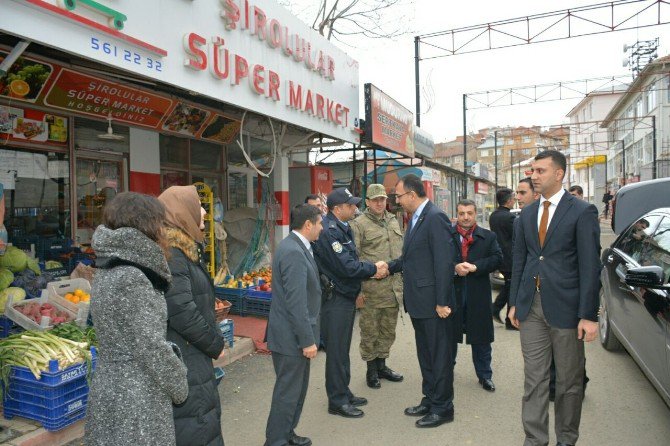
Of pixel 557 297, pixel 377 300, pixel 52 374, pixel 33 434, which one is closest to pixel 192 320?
pixel 52 374

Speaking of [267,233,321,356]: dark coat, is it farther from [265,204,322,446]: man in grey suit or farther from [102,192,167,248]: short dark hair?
[102,192,167,248]: short dark hair

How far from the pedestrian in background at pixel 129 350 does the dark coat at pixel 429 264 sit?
8.05 ft

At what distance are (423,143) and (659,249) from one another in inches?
398

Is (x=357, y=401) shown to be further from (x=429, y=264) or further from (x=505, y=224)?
(x=505, y=224)

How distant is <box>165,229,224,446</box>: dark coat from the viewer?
2.49m

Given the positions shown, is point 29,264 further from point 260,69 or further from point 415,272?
point 415,272

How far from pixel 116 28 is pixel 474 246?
396cm

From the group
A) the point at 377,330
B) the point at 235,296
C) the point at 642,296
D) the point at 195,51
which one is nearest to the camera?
the point at 642,296

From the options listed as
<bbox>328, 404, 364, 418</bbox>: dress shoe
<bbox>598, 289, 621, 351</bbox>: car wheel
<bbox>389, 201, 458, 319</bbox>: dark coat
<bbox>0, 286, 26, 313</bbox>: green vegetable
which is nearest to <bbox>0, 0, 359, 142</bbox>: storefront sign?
<bbox>0, 286, 26, 313</bbox>: green vegetable

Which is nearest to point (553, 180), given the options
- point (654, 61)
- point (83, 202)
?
point (83, 202)

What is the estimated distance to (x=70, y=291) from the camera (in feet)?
17.3

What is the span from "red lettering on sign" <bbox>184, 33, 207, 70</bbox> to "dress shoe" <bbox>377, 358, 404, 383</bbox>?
361 centimetres

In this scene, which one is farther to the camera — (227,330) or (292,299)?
(227,330)

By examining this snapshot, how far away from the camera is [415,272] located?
4.20m
